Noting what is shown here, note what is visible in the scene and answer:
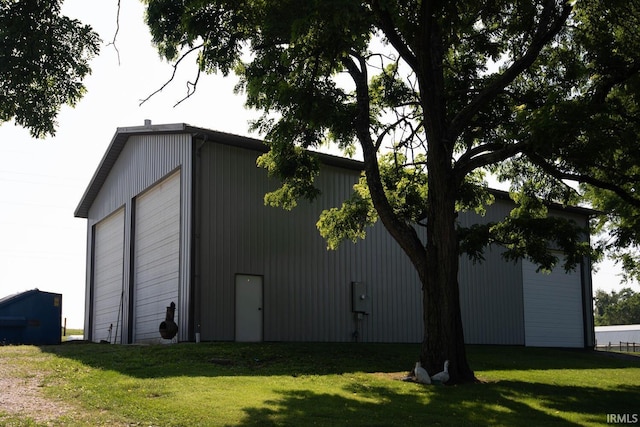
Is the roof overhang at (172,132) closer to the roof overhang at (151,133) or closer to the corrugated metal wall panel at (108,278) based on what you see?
the roof overhang at (151,133)

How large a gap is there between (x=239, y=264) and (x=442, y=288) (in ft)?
25.9

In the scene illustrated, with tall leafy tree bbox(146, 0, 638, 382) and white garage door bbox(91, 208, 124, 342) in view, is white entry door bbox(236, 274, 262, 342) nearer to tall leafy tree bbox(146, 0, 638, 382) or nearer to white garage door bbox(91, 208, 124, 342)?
tall leafy tree bbox(146, 0, 638, 382)

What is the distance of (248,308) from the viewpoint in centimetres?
1986

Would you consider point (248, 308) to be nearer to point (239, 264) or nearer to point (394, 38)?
point (239, 264)

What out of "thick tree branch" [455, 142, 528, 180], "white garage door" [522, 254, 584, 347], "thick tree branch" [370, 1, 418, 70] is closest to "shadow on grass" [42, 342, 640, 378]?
"thick tree branch" [455, 142, 528, 180]

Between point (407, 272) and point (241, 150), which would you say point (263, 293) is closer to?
point (241, 150)

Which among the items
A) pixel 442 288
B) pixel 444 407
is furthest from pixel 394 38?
pixel 444 407

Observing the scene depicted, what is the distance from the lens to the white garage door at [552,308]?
2809cm

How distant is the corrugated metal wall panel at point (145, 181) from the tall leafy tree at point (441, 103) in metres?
3.63

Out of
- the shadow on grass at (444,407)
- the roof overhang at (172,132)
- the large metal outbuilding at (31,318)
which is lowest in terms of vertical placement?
the shadow on grass at (444,407)

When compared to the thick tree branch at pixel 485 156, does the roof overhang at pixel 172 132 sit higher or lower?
higher

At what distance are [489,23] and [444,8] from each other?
3.98m

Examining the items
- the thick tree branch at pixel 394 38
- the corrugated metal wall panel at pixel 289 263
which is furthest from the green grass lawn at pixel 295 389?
the thick tree branch at pixel 394 38

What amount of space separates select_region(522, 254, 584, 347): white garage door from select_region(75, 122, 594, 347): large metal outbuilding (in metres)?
0.25
